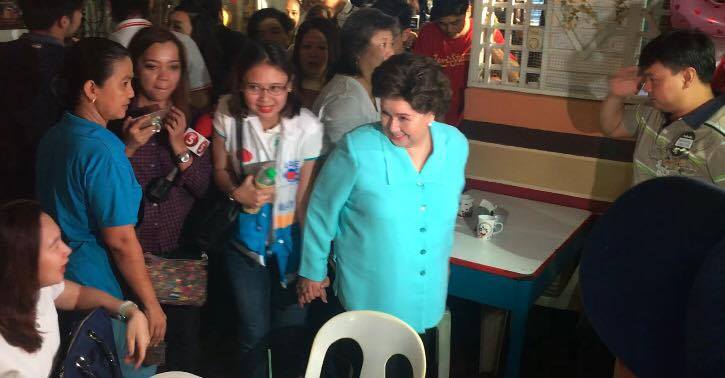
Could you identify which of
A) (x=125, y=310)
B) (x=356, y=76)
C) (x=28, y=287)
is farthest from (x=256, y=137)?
(x=28, y=287)

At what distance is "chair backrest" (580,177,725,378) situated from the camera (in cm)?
54

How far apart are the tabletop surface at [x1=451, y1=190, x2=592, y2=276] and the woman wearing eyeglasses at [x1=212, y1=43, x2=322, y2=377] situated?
656mm

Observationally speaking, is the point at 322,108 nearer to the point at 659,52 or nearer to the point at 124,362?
the point at 124,362

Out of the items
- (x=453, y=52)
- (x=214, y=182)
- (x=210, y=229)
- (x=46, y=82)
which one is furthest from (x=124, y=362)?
(x=453, y=52)

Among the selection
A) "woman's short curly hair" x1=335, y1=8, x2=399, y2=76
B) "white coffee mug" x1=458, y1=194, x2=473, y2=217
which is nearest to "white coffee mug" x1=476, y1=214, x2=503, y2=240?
"white coffee mug" x1=458, y1=194, x2=473, y2=217

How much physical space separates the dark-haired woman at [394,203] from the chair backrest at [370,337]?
19 centimetres

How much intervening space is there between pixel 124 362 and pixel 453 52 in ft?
7.25

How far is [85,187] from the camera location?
1.56 m

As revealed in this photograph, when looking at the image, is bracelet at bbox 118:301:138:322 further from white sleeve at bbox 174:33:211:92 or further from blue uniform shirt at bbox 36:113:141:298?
A: white sleeve at bbox 174:33:211:92

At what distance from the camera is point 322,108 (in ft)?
6.88

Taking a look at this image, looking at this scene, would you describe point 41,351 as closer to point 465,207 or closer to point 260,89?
point 260,89

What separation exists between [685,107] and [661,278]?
1671 millimetres

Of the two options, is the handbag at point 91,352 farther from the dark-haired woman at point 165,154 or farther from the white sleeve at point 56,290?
the dark-haired woman at point 165,154

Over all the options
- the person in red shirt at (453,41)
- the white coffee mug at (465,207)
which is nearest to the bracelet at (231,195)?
the white coffee mug at (465,207)
